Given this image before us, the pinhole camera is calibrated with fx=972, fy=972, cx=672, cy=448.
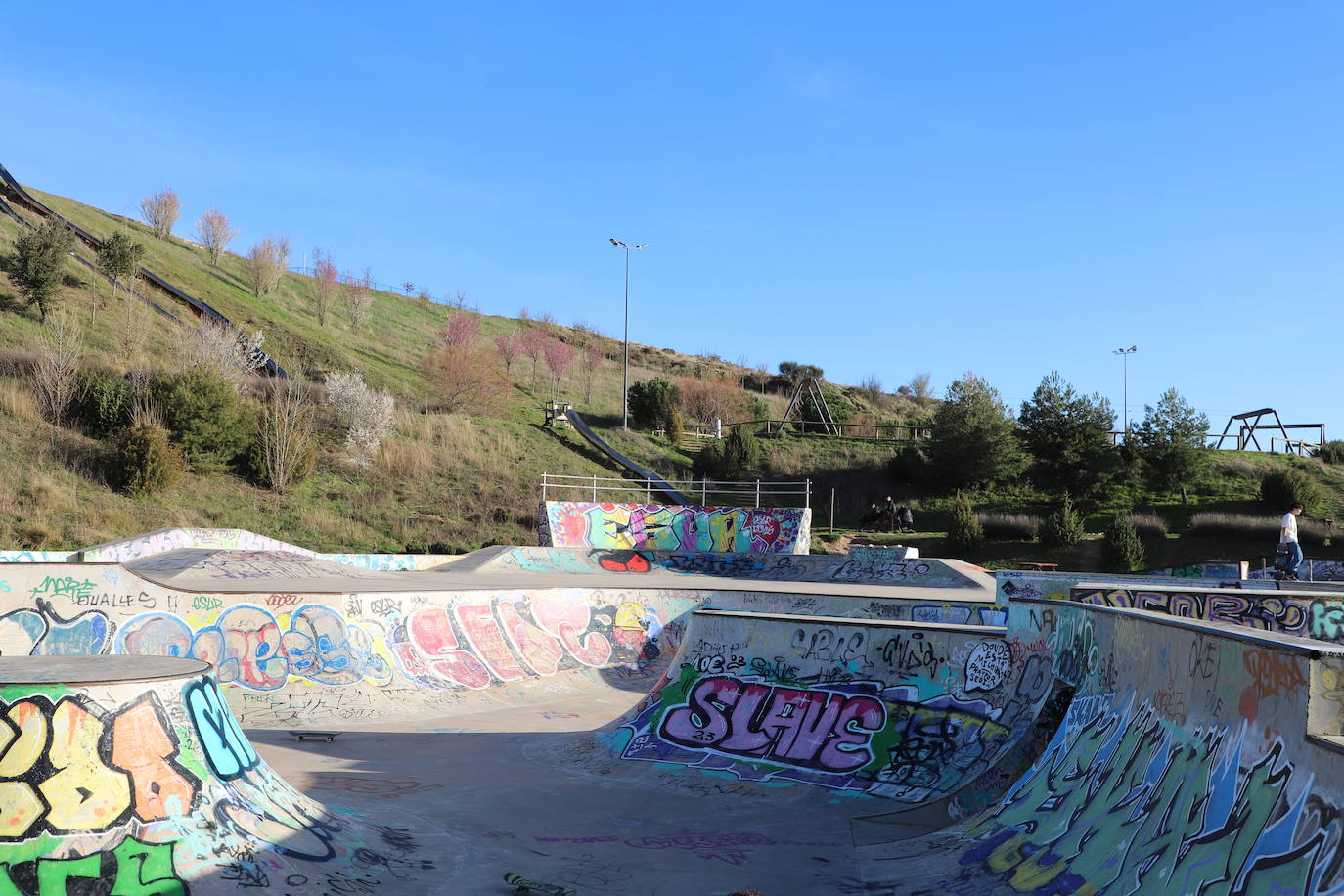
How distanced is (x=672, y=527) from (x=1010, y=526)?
1280 centimetres

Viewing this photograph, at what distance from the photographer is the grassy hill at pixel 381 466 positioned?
30.5m

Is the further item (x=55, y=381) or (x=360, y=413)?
(x=360, y=413)

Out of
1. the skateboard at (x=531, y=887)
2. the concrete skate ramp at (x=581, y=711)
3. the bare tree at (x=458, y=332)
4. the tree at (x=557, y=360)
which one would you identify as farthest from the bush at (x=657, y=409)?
the skateboard at (x=531, y=887)

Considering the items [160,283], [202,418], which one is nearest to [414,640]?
[202,418]

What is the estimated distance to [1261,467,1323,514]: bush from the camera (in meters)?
36.3

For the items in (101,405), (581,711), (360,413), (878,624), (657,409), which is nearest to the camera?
(878,624)

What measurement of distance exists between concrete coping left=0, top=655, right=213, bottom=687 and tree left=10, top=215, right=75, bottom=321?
127 ft

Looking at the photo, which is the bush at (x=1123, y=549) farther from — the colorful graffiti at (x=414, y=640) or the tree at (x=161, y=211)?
the tree at (x=161, y=211)

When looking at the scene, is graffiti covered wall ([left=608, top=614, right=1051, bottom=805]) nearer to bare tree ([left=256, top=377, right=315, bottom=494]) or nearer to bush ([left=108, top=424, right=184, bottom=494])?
bush ([left=108, top=424, right=184, bottom=494])

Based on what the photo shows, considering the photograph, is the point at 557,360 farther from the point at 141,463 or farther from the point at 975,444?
the point at 141,463

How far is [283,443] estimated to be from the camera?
113 feet

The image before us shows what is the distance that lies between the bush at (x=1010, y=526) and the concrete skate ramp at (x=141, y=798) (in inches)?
1237

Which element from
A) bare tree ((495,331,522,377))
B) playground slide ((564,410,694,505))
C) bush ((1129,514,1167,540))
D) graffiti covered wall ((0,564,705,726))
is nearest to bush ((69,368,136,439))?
playground slide ((564,410,694,505))

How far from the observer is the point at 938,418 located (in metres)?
44.0
